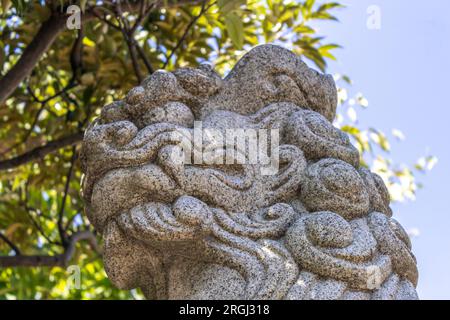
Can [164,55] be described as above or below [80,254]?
above

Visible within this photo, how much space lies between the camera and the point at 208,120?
2.96 m

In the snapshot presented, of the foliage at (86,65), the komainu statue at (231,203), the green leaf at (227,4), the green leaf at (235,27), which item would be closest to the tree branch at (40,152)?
the foliage at (86,65)

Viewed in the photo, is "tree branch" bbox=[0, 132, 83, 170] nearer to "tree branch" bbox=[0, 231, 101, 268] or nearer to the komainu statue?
"tree branch" bbox=[0, 231, 101, 268]

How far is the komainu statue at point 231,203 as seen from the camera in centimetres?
255

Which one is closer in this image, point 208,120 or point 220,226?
point 220,226

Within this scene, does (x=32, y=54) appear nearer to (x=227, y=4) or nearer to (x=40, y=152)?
(x=40, y=152)

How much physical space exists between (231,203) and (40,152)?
1.97 m

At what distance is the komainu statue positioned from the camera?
2.55 metres

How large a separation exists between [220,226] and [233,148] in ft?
1.05

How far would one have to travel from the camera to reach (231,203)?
9.02ft

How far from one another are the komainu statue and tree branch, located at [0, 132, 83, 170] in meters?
1.49

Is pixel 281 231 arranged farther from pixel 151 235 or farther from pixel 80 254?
pixel 80 254

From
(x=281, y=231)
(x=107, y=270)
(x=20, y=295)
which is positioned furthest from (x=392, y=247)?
(x=20, y=295)

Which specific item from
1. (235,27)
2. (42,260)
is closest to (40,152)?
(42,260)
